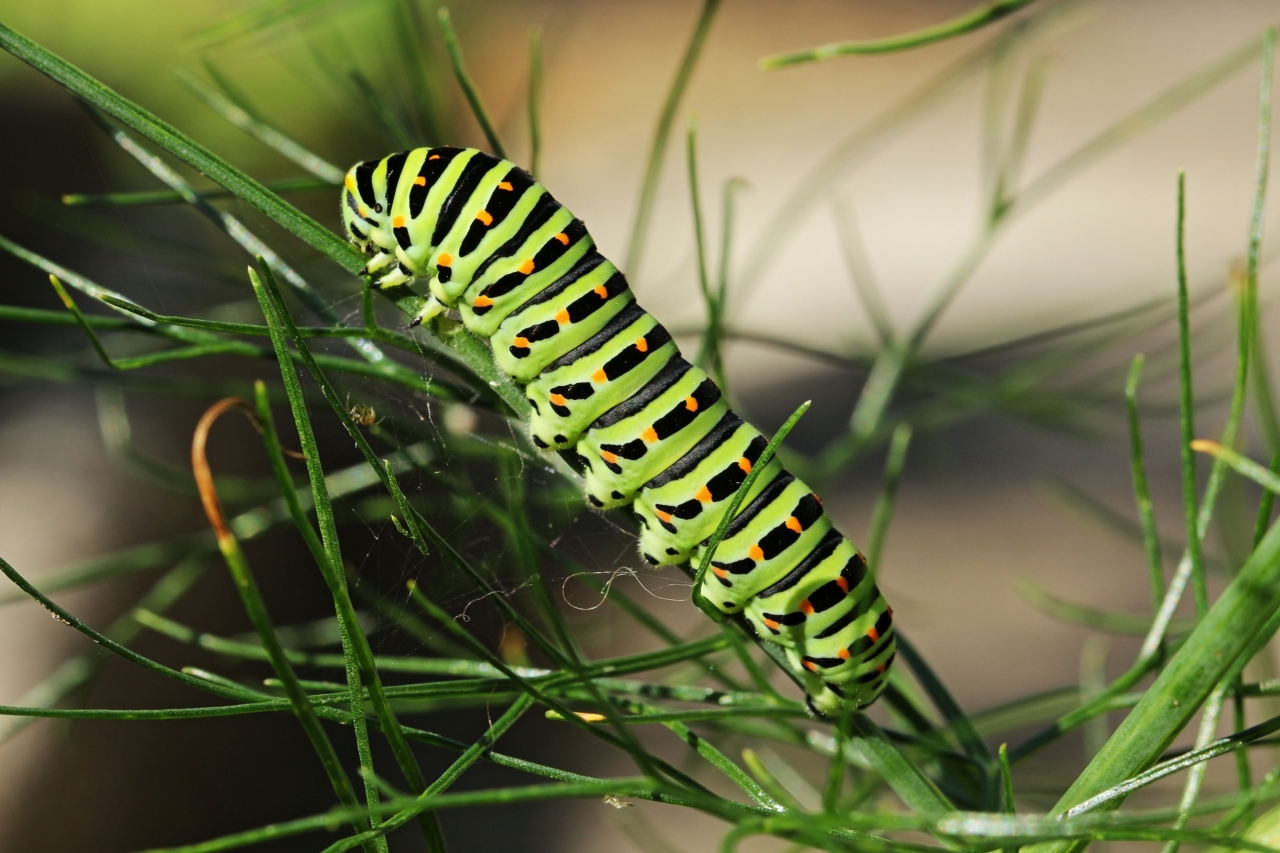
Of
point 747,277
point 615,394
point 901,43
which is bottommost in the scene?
point 615,394

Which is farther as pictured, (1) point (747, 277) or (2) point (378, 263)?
(1) point (747, 277)

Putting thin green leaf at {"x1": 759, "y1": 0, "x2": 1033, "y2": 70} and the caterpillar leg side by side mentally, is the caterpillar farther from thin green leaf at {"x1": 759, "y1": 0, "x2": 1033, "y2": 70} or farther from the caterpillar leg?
thin green leaf at {"x1": 759, "y1": 0, "x2": 1033, "y2": 70}

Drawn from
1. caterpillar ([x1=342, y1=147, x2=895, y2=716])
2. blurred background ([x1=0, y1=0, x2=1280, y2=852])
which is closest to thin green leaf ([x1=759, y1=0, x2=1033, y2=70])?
caterpillar ([x1=342, y1=147, x2=895, y2=716])

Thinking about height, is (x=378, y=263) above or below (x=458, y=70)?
below

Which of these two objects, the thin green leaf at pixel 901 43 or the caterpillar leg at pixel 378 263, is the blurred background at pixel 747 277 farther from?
the thin green leaf at pixel 901 43

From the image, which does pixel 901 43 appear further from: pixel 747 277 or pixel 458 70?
pixel 747 277

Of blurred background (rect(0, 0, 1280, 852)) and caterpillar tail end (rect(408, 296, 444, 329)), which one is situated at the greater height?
blurred background (rect(0, 0, 1280, 852))

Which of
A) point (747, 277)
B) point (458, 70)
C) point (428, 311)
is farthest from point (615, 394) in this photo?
point (747, 277)
